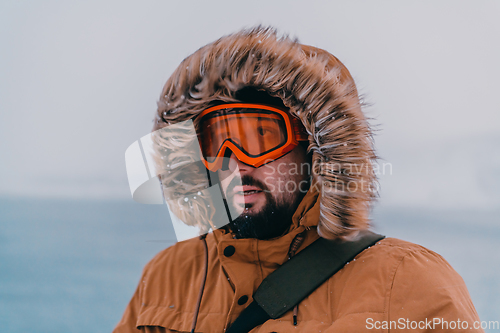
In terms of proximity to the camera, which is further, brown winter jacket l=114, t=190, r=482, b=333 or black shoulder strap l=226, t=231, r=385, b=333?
black shoulder strap l=226, t=231, r=385, b=333

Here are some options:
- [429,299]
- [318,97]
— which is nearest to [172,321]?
[429,299]

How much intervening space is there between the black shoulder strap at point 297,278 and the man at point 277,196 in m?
0.03

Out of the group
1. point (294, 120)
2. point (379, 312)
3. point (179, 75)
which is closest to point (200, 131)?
point (179, 75)

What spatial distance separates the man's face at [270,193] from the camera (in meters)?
1.54

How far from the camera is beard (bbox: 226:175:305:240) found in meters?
1.54

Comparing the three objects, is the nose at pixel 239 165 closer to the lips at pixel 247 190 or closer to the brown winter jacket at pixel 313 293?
the lips at pixel 247 190

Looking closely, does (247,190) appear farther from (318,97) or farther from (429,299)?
(429,299)

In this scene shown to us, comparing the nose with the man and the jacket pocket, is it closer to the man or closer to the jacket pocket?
the man

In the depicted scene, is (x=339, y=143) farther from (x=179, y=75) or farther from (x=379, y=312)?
(x=179, y=75)

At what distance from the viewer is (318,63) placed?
142 centimetres

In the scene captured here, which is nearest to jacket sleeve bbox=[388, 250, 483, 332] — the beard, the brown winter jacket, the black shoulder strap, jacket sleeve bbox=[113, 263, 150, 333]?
the brown winter jacket

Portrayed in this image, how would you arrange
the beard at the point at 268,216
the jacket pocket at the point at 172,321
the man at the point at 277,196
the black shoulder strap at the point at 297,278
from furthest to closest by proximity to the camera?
the beard at the point at 268,216
the jacket pocket at the point at 172,321
the black shoulder strap at the point at 297,278
the man at the point at 277,196

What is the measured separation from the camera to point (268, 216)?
1534 mm

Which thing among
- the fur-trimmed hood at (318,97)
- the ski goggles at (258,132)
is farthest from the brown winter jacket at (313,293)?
the ski goggles at (258,132)
